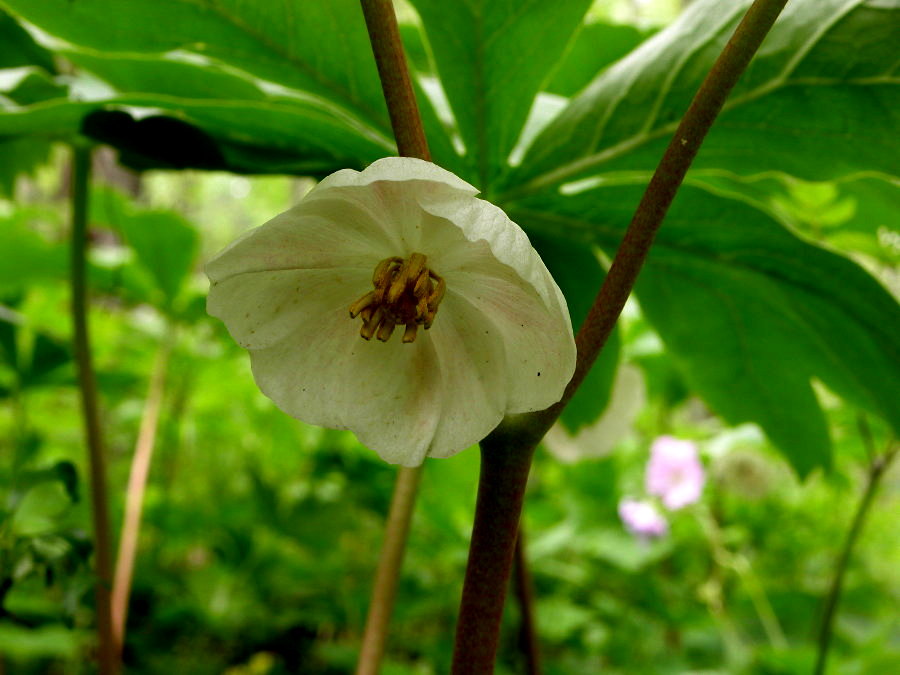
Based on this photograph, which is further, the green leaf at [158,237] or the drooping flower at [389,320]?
the green leaf at [158,237]

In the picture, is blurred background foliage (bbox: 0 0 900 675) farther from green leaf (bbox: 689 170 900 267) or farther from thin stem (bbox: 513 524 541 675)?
thin stem (bbox: 513 524 541 675)

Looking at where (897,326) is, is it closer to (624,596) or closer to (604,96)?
(604,96)

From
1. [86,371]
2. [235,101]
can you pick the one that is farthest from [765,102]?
[86,371]

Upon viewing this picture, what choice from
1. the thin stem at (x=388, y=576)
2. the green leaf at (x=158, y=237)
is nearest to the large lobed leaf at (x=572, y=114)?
the thin stem at (x=388, y=576)

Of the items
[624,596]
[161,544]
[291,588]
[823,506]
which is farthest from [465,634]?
[823,506]

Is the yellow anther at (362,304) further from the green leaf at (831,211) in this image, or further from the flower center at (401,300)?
the green leaf at (831,211)

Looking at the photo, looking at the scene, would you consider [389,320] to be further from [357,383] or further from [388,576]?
[388,576]
